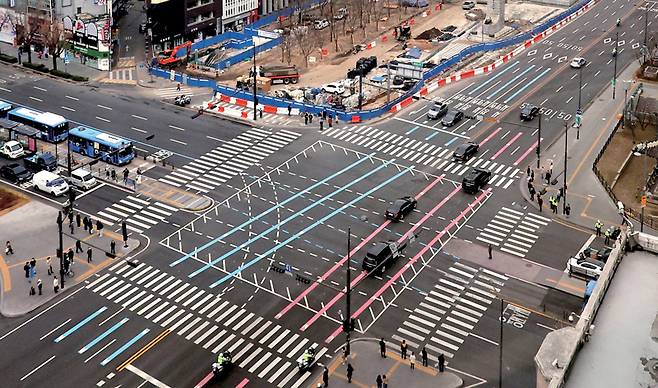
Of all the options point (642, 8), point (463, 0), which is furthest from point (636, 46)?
point (463, 0)

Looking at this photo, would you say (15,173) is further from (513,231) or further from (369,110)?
(513,231)

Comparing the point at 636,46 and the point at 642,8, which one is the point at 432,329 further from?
the point at 642,8

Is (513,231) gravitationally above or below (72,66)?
below

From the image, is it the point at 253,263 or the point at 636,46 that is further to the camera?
the point at 636,46

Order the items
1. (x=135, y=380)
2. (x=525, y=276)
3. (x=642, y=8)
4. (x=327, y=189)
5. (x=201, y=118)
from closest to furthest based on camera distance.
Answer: (x=135, y=380)
(x=525, y=276)
(x=327, y=189)
(x=201, y=118)
(x=642, y=8)

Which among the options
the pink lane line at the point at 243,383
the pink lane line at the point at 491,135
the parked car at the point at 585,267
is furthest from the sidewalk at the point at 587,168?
the pink lane line at the point at 243,383

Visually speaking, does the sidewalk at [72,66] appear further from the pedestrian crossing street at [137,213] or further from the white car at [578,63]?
the white car at [578,63]

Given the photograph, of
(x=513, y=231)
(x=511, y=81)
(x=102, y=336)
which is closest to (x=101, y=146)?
(x=102, y=336)
